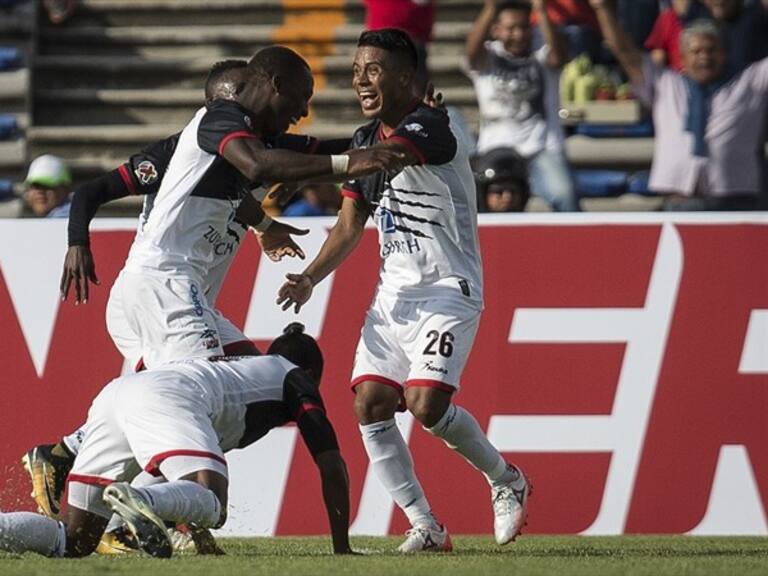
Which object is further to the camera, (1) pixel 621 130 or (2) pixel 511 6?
(1) pixel 621 130

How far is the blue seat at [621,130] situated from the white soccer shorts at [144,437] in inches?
262

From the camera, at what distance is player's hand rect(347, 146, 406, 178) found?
744 cm

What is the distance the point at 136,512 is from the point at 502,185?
15.7ft

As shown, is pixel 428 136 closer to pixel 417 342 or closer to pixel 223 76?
Answer: pixel 417 342

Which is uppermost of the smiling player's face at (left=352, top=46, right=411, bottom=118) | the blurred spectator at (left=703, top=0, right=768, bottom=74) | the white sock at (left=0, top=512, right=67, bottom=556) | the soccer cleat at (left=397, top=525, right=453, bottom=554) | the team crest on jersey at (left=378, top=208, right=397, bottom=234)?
the smiling player's face at (left=352, top=46, right=411, bottom=118)

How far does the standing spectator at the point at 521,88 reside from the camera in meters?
12.0

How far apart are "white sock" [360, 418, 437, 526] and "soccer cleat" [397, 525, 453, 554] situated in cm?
4

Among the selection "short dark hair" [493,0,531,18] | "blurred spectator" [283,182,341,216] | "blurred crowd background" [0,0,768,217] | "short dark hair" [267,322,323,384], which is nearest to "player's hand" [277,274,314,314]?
"short dark hair" [267,322,323,384]

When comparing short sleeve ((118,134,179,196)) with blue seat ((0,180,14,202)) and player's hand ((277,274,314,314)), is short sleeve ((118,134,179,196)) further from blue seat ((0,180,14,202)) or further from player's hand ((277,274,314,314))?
blue seat ((0,180,14,202))

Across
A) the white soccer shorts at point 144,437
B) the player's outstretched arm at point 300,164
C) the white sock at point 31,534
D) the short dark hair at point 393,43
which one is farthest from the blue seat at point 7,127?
the white sock at point 31,534

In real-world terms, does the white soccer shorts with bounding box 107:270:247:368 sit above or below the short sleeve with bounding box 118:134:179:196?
below

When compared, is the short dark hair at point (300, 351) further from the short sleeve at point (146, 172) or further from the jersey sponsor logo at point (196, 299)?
the short sleeve at point (146, 172)

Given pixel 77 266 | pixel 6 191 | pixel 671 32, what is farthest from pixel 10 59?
pixel 77 266

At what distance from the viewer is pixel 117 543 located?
825 cm
